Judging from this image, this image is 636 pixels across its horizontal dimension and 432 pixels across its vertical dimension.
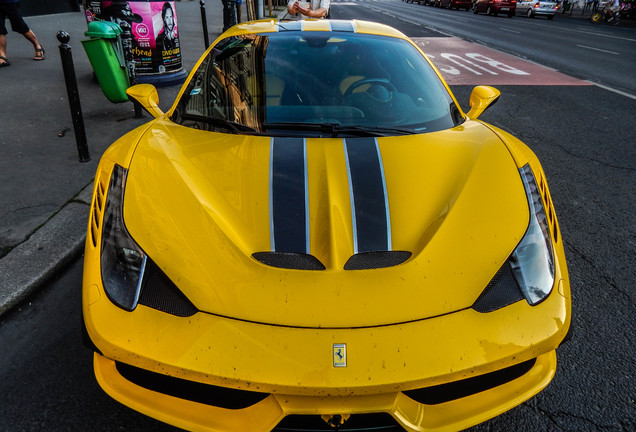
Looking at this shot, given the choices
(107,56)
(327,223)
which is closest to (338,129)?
(327,223)

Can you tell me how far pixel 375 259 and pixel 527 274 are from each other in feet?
1.78

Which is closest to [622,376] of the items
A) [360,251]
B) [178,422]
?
[360,251]

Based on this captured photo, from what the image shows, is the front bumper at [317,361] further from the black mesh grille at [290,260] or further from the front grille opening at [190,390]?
the black mesh grille at [290,260]

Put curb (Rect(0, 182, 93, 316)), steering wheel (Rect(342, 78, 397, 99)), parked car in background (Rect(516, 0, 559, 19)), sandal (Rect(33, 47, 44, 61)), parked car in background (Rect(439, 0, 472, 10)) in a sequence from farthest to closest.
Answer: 1. parked car in background (Rect(439, 0, 472, 10))
2. parked car in background (Rect(516, 0, 559, 19))
3. sandal (Rect(33, 47, 44, 61))
4. steering wheel (Rect(342, 78, 397, 99))
5. curb (Rect(0, 182, 93, 316))

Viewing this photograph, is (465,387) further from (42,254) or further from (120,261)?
(42,254)

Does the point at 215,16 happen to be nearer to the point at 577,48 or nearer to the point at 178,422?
the point at 577,48

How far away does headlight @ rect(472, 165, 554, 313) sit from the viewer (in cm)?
154

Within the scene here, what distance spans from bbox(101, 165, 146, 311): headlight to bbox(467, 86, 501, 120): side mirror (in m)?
1.97

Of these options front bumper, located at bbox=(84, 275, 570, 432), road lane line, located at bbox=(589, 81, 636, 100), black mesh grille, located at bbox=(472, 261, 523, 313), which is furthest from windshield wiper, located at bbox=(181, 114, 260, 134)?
road lane line, located at bbox=(589, 81, 636, 100)

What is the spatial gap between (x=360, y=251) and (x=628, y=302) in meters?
1.79

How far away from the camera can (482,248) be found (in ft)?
5.41

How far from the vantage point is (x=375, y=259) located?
1.61 meters

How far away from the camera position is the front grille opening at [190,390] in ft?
4.74

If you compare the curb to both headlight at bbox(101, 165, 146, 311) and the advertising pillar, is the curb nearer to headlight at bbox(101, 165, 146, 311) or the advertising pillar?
headlight at bbox(101, 165, 146, 311)
